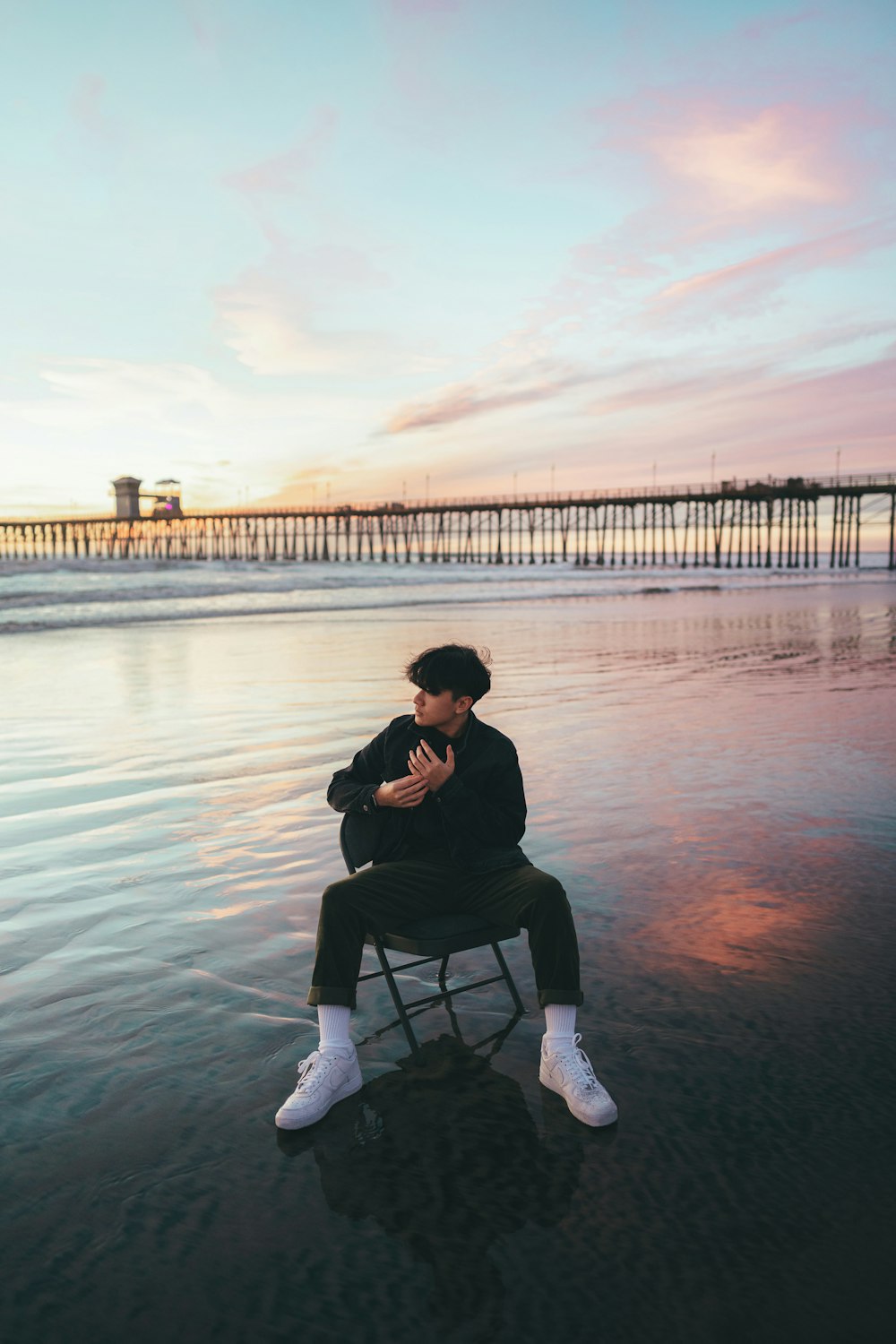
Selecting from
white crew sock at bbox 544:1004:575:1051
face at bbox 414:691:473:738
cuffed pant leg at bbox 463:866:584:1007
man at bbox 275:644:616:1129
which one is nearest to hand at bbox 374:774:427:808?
man at bbox 275:644:616:1129

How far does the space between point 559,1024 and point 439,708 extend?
0.98 m

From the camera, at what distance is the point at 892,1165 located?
7.65ft

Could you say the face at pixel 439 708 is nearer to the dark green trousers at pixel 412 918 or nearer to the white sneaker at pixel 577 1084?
the dark green trousers at pixel 412 918

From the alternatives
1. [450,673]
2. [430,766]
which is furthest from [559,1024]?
[450,673]

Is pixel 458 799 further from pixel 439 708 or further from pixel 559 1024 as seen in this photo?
pixel 559 1024

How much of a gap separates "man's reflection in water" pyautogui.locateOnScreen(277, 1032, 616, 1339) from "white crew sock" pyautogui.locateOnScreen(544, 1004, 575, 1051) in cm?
15

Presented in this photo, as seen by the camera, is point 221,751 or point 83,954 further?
point 221,751

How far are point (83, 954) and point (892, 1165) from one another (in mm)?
2735

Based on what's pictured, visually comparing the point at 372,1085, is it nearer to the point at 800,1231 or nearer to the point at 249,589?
the point at 800,1231

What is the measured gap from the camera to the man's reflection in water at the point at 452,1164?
6.74 ft

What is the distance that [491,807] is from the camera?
10.1 ft

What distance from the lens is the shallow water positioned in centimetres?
196

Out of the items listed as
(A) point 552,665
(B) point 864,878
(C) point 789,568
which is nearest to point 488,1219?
→ (B) point 864,878

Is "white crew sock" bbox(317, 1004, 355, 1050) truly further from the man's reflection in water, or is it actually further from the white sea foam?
the white sea foam
